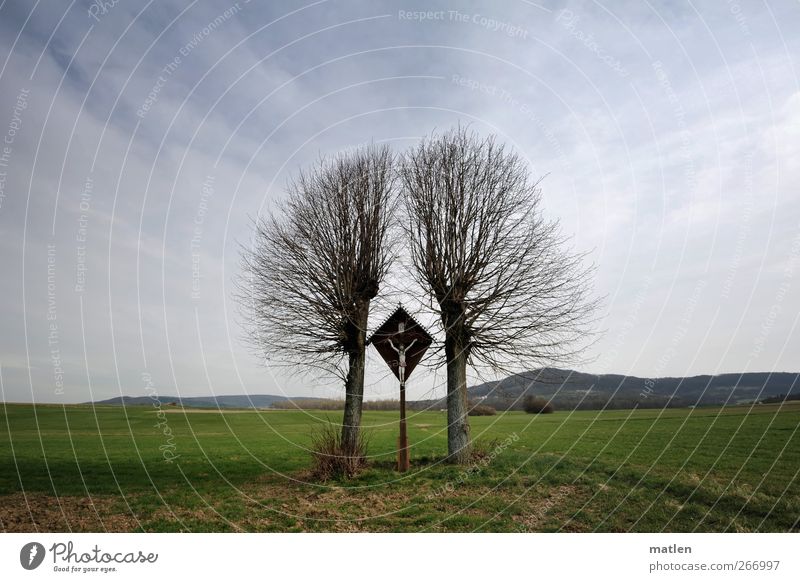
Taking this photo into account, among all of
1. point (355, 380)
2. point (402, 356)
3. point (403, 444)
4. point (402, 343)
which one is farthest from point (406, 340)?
point (403, 444)

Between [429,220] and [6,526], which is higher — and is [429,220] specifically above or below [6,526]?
above

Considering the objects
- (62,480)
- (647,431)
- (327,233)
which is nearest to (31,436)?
(62,480)

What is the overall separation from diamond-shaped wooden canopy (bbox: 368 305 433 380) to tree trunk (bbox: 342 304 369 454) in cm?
116

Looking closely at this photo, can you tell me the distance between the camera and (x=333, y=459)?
46.4 ft

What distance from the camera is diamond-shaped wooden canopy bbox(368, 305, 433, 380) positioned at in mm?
14930

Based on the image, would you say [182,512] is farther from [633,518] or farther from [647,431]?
[647,431]

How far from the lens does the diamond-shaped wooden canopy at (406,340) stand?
14.9 m

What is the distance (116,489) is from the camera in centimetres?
1346

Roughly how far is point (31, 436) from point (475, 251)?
3037 cm

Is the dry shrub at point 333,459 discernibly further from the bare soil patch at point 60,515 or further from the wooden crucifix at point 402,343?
the bare soil patch at point 60,515
